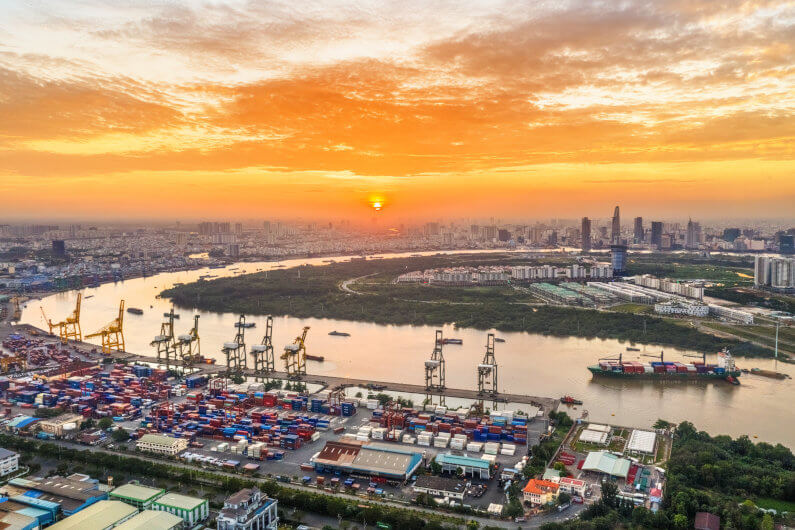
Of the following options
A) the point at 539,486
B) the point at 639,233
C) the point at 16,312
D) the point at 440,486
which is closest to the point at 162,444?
the point at 440,486

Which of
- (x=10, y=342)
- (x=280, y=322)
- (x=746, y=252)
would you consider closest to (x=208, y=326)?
(x=280, y=322)

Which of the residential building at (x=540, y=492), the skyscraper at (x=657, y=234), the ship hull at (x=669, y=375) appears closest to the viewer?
the residential building at (x=540, y=492)

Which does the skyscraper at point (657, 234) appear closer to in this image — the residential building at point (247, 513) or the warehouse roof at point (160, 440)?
the warehouse roof at point (160, 440)

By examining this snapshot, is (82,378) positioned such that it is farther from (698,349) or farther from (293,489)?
(698,349)

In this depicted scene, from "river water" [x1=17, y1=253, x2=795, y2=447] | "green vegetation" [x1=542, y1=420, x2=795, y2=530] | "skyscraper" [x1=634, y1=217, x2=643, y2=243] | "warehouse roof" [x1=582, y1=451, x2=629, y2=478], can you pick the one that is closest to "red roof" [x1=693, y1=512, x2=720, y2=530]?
"green vegetation" [x1=542, y1=420, x2=795, y2=530]

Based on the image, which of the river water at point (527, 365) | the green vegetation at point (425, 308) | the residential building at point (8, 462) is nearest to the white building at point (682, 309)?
the green vegetation at point (425, 308)

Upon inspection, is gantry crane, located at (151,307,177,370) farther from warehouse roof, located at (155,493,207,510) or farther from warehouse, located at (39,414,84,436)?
warehouse roof, located at (155,493,207,510)
